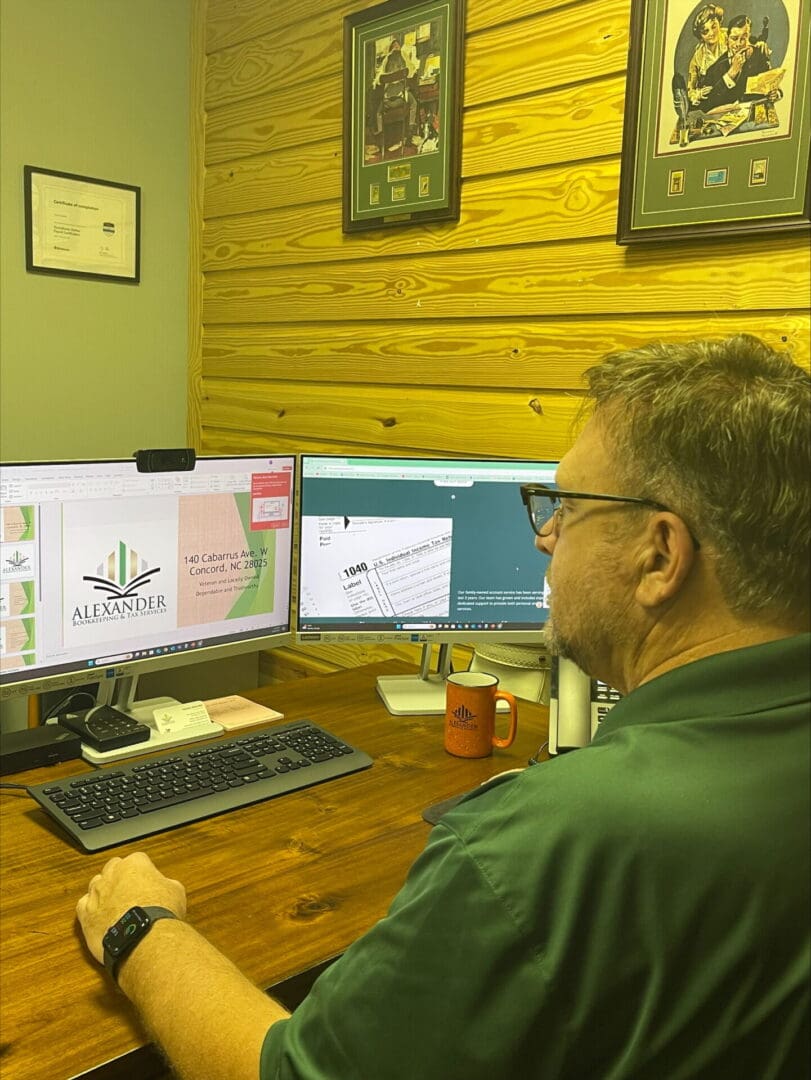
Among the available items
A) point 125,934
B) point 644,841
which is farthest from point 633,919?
point 125,934

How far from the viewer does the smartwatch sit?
1.05 meters

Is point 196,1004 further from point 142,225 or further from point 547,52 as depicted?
point 142,225

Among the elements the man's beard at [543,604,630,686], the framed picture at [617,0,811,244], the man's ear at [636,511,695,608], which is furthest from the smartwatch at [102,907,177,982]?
the framed picture at [617,0,811,244]

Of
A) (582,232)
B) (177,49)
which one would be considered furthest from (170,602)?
(177,49)

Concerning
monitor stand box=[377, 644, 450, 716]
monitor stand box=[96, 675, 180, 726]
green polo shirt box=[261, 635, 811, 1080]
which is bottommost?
monitor stand box=[377, 644, 450, 716]

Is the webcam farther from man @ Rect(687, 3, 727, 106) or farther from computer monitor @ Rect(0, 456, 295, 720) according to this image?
man @ Rect(687, 3, 727, 106)

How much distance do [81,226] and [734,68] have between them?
6.24ft

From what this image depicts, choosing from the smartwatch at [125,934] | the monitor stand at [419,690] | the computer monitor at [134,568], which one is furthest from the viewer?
the monitor stand at [419,690]

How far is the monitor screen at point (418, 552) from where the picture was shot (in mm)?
1910

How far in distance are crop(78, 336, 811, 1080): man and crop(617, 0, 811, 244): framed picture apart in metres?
1.07

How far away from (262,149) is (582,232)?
1210 millimetres

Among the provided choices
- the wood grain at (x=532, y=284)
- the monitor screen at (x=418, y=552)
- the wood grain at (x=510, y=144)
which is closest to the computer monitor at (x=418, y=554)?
the monitor screen at (x=418, y=552)

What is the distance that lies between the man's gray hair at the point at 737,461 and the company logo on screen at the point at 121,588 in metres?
1.04

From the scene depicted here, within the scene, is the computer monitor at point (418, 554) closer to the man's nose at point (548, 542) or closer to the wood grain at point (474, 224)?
the wood grain at point (474, 224)
